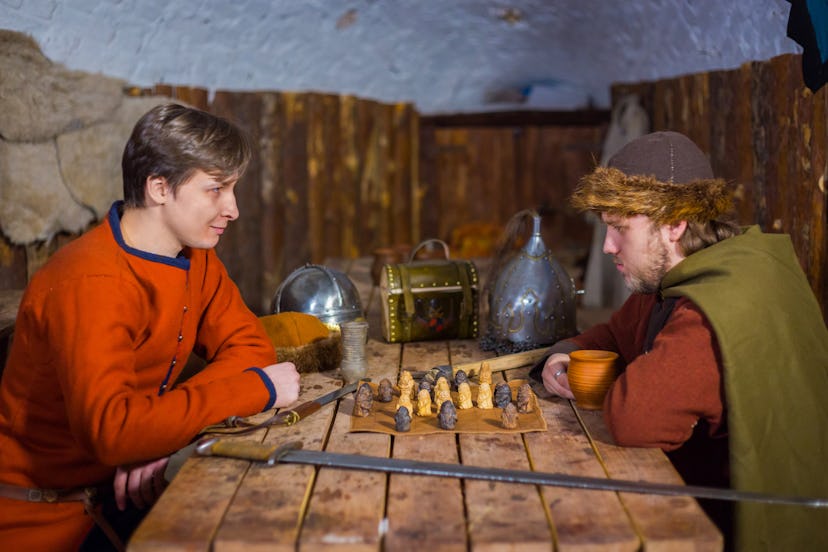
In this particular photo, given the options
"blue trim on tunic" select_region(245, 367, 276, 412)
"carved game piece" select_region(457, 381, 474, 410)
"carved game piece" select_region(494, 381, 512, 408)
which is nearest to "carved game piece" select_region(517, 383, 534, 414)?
"carved game piece" select_region(494, 381, 512, 408)

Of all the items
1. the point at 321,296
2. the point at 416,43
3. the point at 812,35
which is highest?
the point at 416,43

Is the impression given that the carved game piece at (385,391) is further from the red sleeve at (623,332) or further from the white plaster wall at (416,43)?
the white plaster wall at (416,43)

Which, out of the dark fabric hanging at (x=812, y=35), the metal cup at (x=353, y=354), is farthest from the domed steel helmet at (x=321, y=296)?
the dark fabric hanging at (x=812, y=35)

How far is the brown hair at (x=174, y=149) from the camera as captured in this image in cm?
238

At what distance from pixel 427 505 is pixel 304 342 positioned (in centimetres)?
129

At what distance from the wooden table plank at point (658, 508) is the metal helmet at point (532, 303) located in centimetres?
99

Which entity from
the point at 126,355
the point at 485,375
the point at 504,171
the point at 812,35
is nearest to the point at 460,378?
the point at 485,375

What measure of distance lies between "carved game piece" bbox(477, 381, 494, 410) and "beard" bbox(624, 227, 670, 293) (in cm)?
53

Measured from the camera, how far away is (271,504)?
1860mm

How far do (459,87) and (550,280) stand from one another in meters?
5.34

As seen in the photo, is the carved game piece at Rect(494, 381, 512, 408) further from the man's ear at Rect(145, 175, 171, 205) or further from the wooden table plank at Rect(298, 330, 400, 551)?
the man's ear at Rect(145, 175, 171, 205)

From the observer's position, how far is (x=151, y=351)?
253 cm

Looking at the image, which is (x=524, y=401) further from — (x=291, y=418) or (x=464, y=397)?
(x=291, y=418)

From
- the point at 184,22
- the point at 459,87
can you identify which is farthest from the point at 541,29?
the point at 184,22
